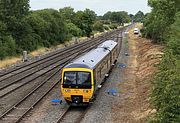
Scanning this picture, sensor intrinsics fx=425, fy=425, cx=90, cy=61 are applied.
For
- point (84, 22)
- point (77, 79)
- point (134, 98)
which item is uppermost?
point (77, 79)

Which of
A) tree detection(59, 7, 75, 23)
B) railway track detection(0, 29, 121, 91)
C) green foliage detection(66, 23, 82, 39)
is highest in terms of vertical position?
tree detection(59, 7, 75, 23)

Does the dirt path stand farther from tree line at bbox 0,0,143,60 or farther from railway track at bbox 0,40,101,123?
tree line at bbox 0,0,143,60

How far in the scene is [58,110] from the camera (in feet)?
70.6

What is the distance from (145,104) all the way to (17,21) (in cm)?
3549

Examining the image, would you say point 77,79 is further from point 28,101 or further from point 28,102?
point 28,101

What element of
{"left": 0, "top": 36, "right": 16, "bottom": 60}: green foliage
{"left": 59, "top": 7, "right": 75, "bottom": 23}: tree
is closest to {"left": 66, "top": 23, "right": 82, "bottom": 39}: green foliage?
{"left": 59, "top": 7, "right": 75, "bottom": 23}: tree

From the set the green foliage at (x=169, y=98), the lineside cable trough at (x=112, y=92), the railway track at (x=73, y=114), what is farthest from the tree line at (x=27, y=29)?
the green foliage at (x=169, y=98)

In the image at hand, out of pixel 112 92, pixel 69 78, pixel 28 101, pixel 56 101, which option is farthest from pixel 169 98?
pixel 112 92

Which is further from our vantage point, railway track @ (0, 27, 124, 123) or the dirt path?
railway track @ (0, 27, 124, 123)

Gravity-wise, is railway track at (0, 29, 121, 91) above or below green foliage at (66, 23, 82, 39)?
above

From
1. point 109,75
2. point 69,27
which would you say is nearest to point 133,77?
point 109,75

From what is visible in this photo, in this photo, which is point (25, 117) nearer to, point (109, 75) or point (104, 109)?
point (104, 109)

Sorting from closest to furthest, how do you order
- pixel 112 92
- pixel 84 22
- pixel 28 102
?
pixel 28 102
pixel 112 92
pixel 84 22

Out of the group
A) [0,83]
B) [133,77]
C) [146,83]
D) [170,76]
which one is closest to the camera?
[170,76]
